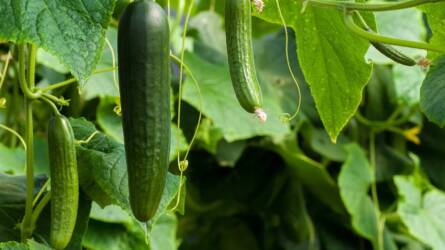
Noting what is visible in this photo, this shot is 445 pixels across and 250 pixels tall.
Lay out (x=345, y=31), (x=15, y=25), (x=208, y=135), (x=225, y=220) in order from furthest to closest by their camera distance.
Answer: (x=225, y=220) < (x=208, y=135) < (x=345, y=31) < (x=15, y=25)

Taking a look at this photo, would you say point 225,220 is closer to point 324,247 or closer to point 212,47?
point 324,247

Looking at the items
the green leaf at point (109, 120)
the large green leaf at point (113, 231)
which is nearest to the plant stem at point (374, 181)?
the green leaf at point (109, 120)

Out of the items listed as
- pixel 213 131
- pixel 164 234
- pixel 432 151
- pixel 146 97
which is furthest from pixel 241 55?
pixel 432 151

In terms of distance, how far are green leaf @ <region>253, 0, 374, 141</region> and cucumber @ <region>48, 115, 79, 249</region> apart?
266 millimetres

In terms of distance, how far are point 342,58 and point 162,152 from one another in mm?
358

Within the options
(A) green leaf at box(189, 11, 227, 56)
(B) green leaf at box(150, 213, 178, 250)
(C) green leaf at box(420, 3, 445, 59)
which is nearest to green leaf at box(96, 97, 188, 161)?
(B) green leaf at box(150, 213, 178, 250)

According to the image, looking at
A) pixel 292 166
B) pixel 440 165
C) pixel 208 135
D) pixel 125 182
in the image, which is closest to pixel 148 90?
pixel 125 182

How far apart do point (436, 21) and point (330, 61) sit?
0.12m

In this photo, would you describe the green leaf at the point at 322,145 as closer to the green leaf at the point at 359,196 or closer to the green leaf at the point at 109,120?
the green leaf at the point at 359,196

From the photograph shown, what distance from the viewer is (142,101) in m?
0.58

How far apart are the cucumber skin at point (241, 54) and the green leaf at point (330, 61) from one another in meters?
0.22

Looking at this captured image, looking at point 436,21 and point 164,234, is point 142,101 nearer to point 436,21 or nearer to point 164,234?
point 436,21

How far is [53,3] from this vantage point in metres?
0.58

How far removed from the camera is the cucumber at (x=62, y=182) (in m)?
0.71
